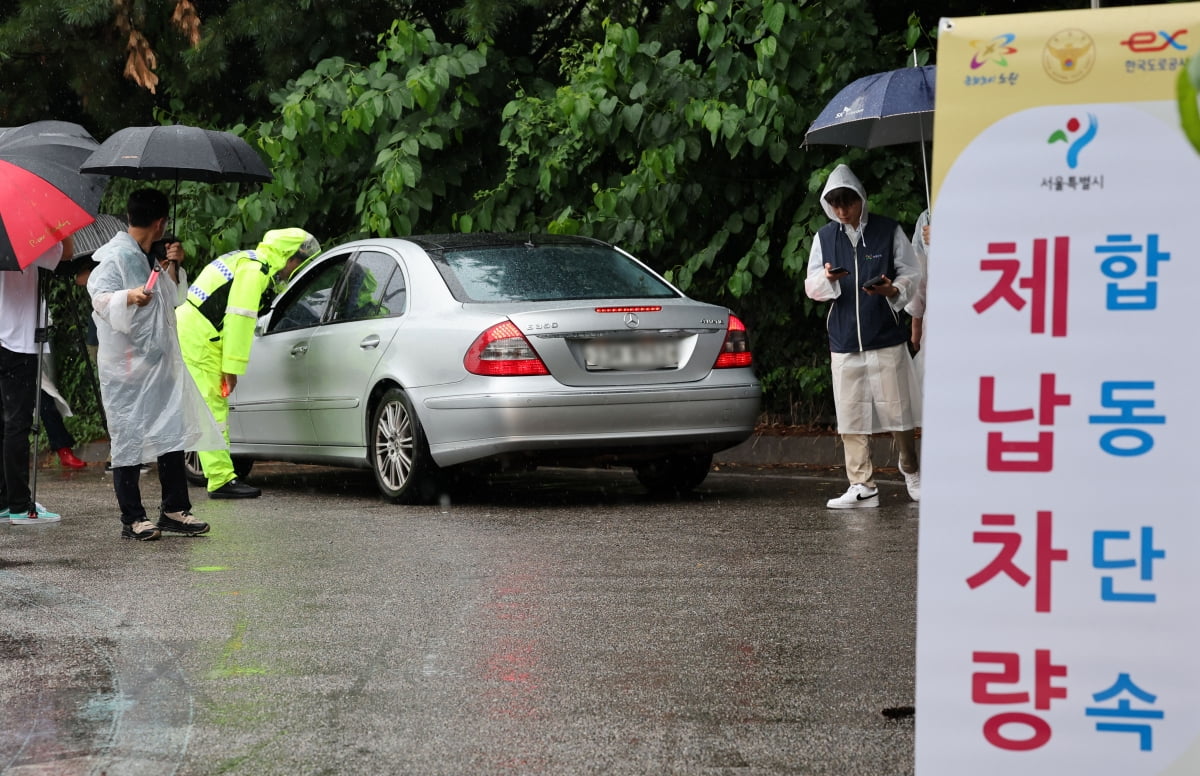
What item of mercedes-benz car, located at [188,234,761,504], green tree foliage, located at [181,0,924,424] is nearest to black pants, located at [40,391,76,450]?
green tree foliage, located at [181,0,924,424]

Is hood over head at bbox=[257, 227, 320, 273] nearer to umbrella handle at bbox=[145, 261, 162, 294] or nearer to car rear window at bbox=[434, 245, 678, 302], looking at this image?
car rear window at bbox=[434, 245, 678, 302]

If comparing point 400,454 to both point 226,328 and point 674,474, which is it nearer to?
point 226,328

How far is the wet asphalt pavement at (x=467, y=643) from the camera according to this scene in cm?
429

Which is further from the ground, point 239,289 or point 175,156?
point 175,156

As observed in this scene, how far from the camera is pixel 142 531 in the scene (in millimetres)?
8484

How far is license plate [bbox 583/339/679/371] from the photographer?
9.23 meters

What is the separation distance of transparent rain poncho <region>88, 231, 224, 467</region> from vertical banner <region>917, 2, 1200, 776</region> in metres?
5.88

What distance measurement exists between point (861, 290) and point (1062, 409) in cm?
634

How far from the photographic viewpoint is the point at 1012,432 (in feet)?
10.1

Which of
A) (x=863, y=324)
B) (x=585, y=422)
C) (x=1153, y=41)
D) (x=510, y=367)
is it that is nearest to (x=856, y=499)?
(x=863, y=324)

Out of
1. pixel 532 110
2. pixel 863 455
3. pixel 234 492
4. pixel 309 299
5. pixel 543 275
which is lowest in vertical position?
pixel 234 492

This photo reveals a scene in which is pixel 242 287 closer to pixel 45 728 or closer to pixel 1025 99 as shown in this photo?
pixel 45 728

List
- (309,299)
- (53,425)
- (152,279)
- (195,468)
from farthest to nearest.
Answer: (53,425), (195,468), (309,299), (152,279)

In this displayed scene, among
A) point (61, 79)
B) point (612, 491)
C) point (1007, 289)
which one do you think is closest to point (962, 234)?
point (1007, 289)
